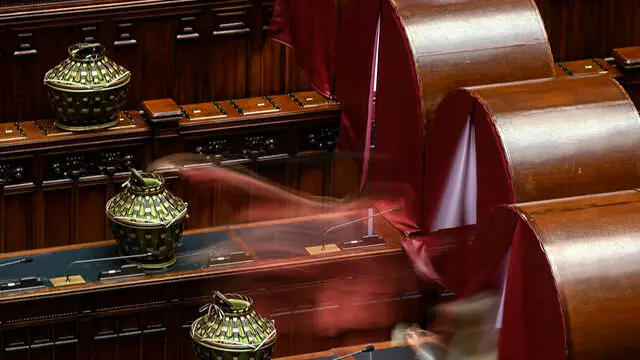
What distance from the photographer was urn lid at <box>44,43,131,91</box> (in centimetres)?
795

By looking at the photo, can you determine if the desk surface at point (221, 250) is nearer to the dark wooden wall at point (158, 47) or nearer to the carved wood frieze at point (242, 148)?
the carved wood frieze at point (242, 148)

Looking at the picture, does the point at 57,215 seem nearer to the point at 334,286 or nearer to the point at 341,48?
the point at 334,286

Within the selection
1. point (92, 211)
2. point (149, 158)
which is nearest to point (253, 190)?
point (149, 158)

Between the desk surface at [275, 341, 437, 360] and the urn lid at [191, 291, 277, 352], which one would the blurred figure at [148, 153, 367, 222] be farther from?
the urn lid at [191, 291, 277, 352]

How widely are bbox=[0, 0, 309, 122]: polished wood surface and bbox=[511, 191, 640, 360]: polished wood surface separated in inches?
101

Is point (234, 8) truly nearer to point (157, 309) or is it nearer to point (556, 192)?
point (157, 309)

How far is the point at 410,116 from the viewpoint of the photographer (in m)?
7.70

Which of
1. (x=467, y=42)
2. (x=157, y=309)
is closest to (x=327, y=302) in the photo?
(x=157, y=309)

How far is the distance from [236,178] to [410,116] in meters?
1.01

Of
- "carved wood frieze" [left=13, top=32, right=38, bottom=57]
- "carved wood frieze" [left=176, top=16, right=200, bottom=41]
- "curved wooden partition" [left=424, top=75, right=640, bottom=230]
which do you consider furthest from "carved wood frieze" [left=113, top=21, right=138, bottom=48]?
"curved wooden partition" [left=424, top=75, right=640, bottom=230]

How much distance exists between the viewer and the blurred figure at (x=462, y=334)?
22.6ft

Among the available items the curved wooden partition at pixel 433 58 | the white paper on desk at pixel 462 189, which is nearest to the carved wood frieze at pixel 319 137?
the curved wooden partition at pixel 433 58

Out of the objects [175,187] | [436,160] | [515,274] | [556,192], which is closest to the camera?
[515,274]

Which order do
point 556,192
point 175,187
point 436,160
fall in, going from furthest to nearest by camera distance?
point 175,187
point 436,160
point 556,192
